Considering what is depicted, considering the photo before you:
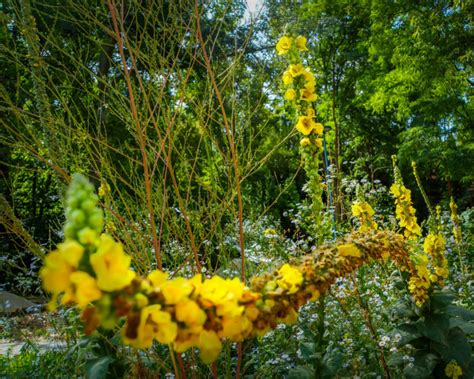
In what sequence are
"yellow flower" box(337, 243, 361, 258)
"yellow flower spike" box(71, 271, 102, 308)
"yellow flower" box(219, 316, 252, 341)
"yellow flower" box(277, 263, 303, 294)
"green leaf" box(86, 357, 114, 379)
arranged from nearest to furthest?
"yellow flower spike" box(71, 271, 102, 308), "yellow flower" box(219, 316, 252, 341), "yellow flower" box(277, 263, 303, 294), "yellow flower" box(337, 243, 361, 258), "green leaf" box(86, 357, 114, 379)

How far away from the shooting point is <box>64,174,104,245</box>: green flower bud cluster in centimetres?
75

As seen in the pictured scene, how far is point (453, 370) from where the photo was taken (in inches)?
83.9

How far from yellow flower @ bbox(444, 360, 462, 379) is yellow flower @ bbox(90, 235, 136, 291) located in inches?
78.5

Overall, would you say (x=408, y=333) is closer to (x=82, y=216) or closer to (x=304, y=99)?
(x=304, y=99)

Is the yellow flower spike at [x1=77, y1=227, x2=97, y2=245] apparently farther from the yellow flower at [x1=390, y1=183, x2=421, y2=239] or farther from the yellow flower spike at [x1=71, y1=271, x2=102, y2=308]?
the yellow flower at [x1=390, y1=183, x2=421, y2=239]

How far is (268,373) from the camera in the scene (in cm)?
247

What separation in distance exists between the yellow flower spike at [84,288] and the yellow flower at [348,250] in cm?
80

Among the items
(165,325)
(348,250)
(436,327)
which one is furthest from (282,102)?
(165,325)

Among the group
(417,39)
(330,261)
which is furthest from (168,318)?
(417,39)

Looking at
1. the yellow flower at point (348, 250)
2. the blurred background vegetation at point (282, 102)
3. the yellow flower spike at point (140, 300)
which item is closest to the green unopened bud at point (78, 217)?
the yellow flower spike at point (140, 300)

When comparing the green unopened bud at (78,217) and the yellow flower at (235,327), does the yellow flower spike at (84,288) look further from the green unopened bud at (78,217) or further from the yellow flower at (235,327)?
the yellow flower at (235,327)

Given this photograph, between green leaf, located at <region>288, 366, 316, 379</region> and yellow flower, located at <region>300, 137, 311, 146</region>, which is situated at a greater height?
yellow flower, located at <region>300, 137, 311, 146</region>

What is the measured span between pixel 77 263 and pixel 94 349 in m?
1.60

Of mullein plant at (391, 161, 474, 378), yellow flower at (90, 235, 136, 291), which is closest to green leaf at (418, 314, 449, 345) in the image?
Answer: mullein plant at (391, 161, 474, 378)
